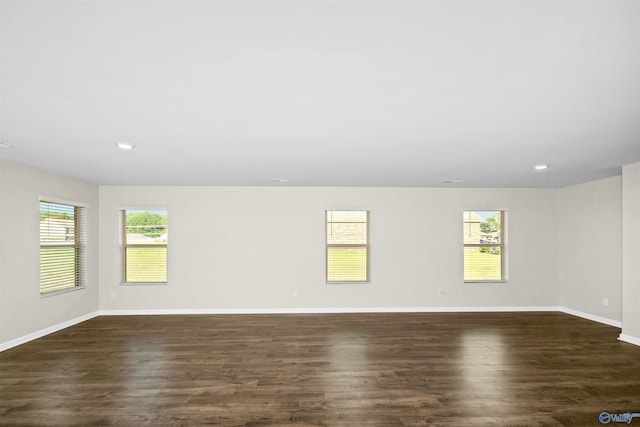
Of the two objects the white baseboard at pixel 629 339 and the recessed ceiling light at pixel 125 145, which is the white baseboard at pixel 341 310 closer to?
the white baseboard at pixel 629 339

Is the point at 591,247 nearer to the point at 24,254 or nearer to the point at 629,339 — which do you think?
the point at 629,339

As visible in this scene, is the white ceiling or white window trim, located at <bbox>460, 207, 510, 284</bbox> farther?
white window trim, located at <bbox>460, 207, 510, 284</bbox>

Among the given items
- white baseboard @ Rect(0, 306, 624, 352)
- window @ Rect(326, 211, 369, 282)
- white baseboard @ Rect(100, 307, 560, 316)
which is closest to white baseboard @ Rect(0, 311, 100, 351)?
white baseboard @ Rect(0, 306, 624, 352)

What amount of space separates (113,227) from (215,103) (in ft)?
15.7

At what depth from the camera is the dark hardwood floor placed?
255 cm

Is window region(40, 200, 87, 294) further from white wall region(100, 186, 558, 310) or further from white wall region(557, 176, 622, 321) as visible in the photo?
white wall region(557, 176, 622, 321)

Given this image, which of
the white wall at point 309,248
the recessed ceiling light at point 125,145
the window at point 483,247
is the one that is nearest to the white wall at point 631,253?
the white wall at point 309,248

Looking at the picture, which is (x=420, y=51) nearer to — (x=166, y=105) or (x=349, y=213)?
(x=166, y=105)

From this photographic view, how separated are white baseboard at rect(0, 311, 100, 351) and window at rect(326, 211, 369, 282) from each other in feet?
13.8

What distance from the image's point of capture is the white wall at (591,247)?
16.4 ft

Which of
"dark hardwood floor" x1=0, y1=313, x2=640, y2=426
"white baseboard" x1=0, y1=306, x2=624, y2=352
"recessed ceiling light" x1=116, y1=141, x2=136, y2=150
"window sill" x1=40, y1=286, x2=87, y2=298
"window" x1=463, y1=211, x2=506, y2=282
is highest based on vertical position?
"recessed ceiling light" x1=116, y1=141, x2=136, y2=150

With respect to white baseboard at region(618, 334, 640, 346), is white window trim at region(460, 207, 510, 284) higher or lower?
higher

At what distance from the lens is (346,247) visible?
236 inches

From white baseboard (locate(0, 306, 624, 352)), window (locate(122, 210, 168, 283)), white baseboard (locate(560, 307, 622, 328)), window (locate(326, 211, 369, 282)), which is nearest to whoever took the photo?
white baseboard (locate(560, 307, 622, 328))
